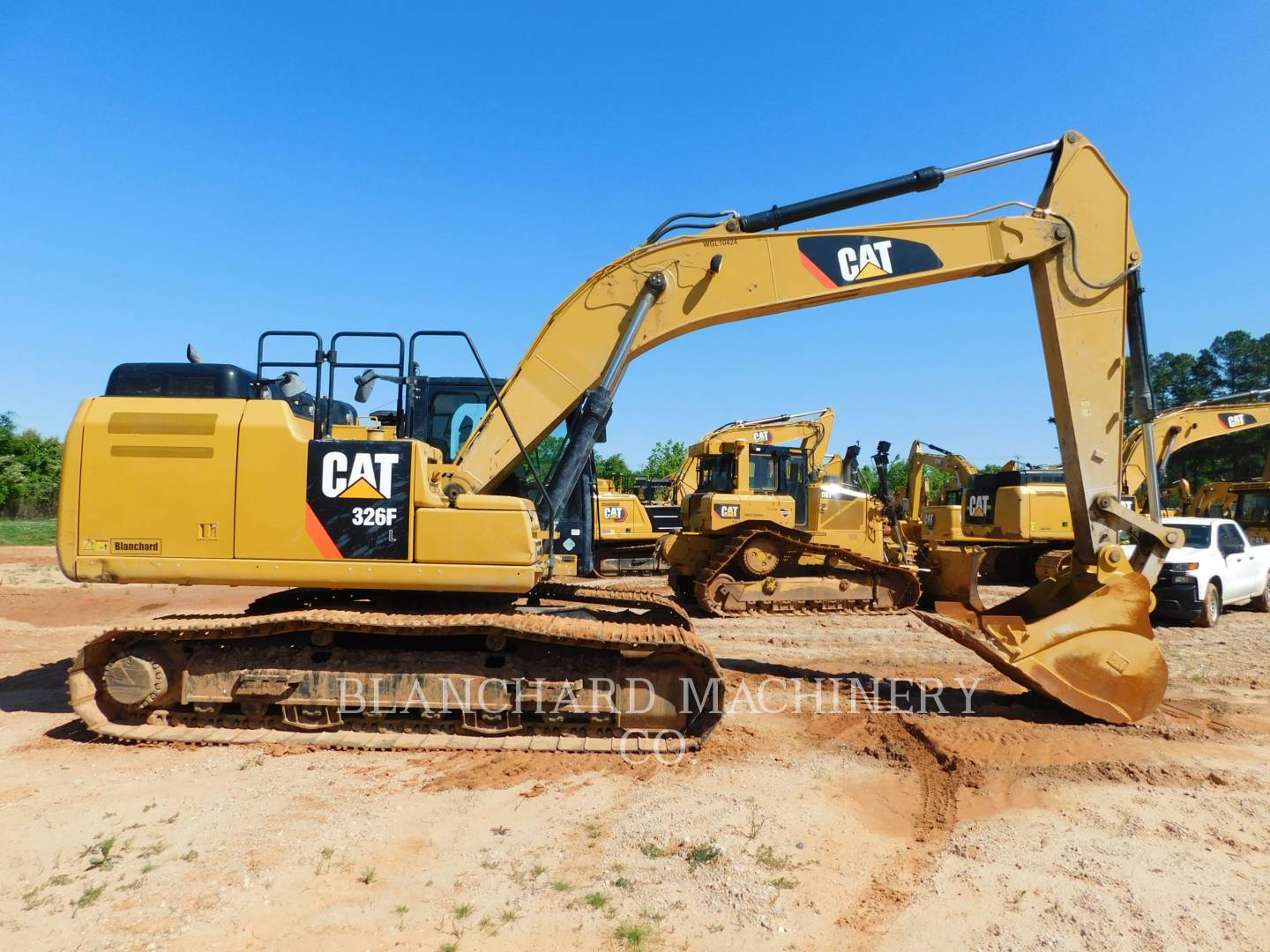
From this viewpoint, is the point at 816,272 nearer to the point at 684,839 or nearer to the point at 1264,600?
the point at 684,839

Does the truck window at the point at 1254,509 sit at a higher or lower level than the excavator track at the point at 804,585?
higher

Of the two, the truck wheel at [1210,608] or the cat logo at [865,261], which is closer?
the cat logo at [865,261]

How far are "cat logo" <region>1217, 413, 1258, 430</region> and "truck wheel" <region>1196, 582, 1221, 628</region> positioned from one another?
9446mm

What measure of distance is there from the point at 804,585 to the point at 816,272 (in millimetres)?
6759

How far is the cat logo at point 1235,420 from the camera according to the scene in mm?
18125

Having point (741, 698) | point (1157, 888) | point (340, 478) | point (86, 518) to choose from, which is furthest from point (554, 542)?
point (1157, 888)

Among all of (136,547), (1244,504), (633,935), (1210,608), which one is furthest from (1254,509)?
(136,547)

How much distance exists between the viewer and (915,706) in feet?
21.5

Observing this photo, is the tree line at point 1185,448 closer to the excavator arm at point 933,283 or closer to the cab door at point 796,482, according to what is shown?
the cab door at point 796,482

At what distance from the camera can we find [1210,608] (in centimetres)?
1105

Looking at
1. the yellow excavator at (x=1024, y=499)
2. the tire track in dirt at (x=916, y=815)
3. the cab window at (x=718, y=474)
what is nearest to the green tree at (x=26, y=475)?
the cab window at (x=718, y=474)

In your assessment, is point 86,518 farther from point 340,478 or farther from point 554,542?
point 554,542

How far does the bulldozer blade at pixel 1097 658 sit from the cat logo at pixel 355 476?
15.1 feet

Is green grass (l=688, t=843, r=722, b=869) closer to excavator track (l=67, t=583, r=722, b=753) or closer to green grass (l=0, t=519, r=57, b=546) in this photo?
excavator track (l=67, t=583, r=722, b=753)
